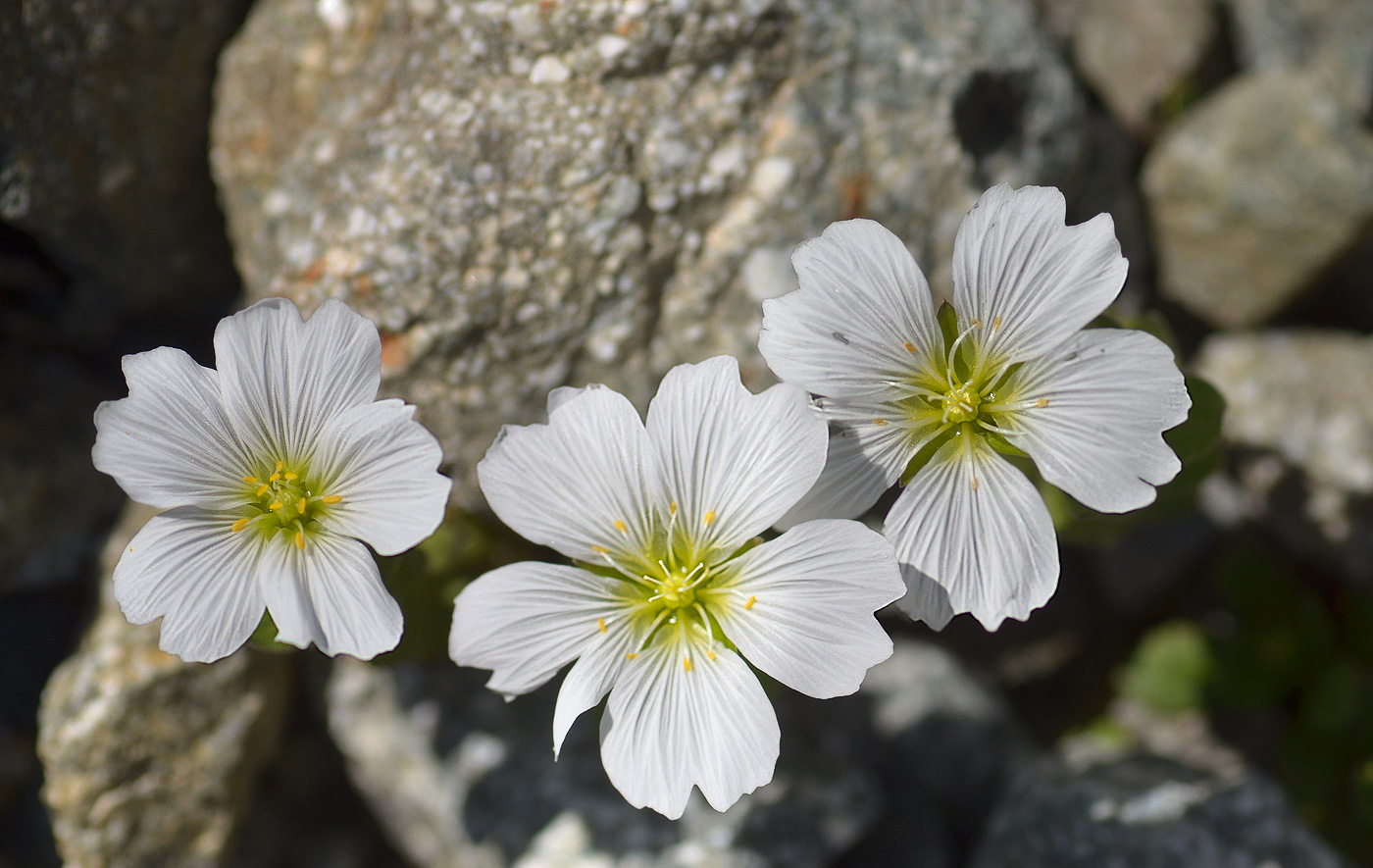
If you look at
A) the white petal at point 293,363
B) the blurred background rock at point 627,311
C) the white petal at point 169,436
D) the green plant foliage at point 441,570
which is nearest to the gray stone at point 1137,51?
the blurred background rock at point 627,311

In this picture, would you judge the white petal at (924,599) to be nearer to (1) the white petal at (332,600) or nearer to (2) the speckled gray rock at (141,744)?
(1) the white petal at (332,600)

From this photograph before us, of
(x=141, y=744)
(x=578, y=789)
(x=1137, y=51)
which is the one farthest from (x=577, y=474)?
(x=1137, y=51)

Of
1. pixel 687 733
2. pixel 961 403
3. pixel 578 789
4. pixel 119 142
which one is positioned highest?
pixel 119 142

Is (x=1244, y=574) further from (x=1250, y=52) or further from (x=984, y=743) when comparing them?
(x=1250, y=52)

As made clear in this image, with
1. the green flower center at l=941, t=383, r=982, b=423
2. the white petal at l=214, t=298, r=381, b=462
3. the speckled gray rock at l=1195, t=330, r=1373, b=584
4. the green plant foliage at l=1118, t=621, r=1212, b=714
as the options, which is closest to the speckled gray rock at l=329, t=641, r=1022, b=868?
the green plant foliage at l=1118, t=621, r=1212, b=714

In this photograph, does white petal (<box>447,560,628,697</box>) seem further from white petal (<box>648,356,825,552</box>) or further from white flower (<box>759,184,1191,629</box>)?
white flower (<box>759,184,1191,629</box>)

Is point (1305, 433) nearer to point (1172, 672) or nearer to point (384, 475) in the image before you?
point (1172, 672)

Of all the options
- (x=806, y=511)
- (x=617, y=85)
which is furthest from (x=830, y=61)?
(x=806, y=511)
